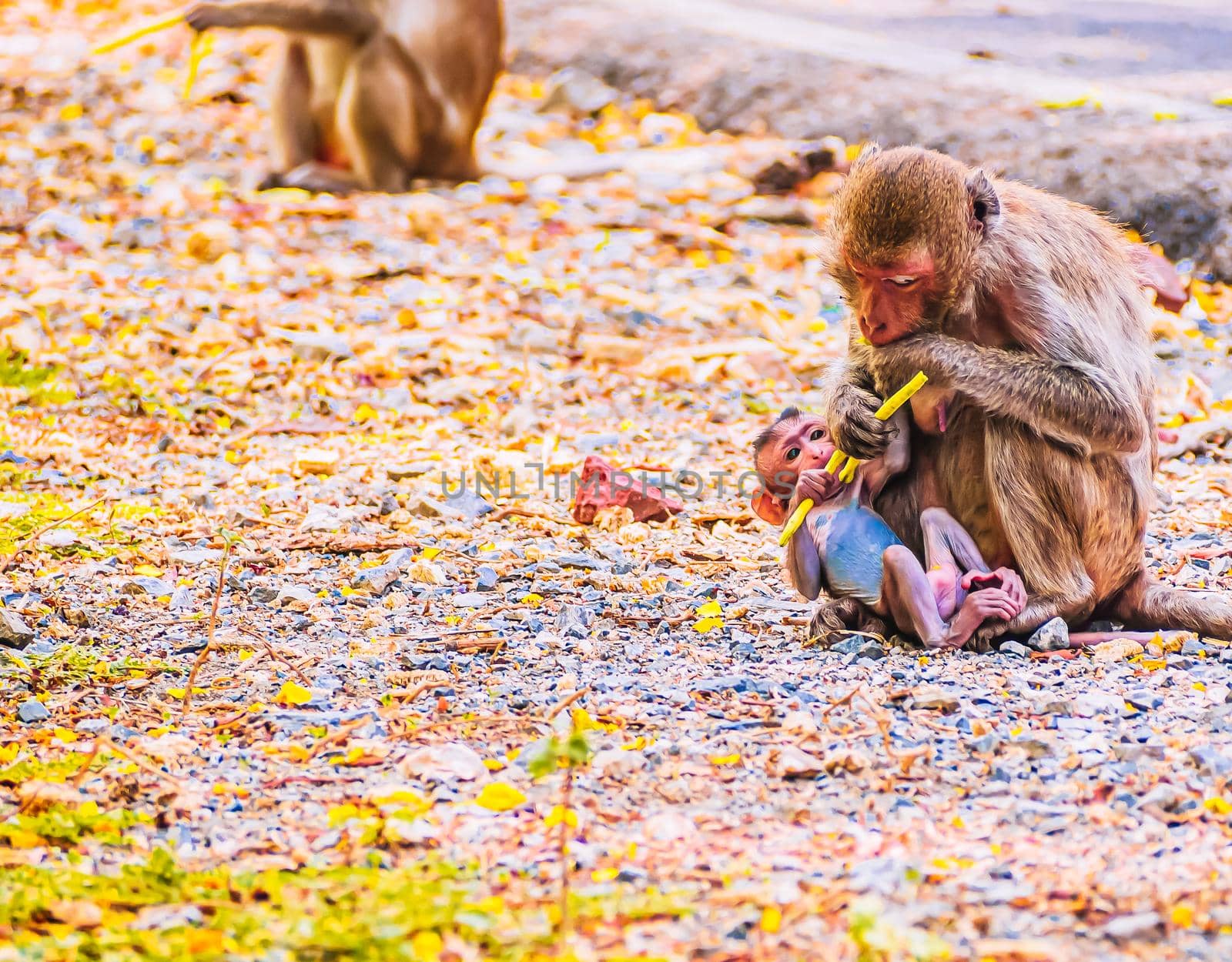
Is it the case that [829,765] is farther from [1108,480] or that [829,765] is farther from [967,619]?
[1108,480]

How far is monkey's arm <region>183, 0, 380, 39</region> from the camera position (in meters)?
9.21

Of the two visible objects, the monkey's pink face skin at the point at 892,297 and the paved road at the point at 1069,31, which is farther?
the paved road at the point at 1069,31

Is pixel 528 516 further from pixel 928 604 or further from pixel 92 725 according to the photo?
pixel 92 725

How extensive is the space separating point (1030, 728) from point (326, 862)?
1608mm

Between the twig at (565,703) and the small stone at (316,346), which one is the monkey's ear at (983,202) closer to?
the twig at (565,703)

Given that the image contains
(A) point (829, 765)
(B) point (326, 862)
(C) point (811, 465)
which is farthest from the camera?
(C) point (811, 465)

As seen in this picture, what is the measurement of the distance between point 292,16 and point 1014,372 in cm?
692

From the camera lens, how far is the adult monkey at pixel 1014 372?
385 cm

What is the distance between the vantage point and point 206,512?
18.4 feet

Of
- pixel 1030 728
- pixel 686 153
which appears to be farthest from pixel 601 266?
pixel 1030 728

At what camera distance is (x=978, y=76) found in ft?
38.1

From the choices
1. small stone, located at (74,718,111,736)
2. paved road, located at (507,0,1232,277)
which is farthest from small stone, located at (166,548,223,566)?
paved road, located at (507,0,1232,277)

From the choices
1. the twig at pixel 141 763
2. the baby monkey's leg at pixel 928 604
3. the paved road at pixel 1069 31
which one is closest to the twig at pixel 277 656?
the twig at pixel 141 763

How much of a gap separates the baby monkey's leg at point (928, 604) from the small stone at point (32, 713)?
84.2 inches
